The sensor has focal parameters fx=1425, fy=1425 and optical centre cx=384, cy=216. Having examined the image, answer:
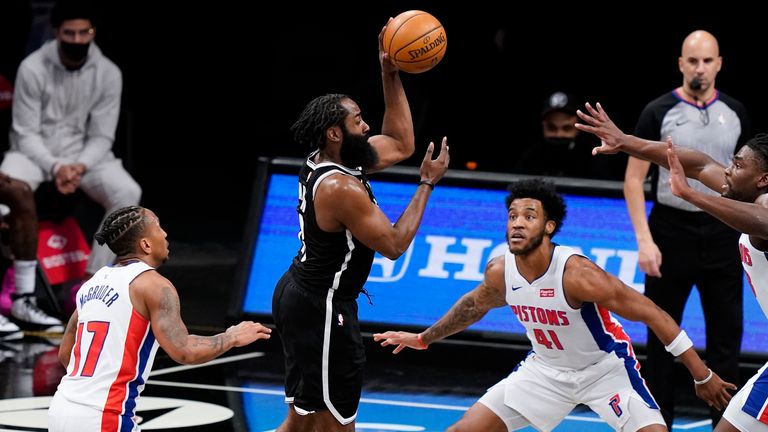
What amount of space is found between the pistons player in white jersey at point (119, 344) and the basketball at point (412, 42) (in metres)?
1.77

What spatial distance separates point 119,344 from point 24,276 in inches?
197

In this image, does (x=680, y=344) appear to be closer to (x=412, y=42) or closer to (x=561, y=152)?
(x=412, y=42)

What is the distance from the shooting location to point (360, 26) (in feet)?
47.5

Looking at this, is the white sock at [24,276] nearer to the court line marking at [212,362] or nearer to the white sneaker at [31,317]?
the white sneaker at [31,317]

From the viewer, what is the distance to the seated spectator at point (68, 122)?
34.5 feet

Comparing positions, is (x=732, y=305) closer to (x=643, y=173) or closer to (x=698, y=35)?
(x=643, y=173)

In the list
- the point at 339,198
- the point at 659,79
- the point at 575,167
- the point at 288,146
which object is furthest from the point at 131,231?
the point at 288,146

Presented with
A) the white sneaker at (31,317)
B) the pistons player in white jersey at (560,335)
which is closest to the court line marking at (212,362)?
the white sneaker at (31,317)

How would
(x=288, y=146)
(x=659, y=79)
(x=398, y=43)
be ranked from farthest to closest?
(x=288, y=146) < (x=659, y=79) < (x=398, y=43)

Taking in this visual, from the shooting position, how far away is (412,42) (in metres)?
6.74

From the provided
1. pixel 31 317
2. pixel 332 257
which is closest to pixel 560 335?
pixel 332 257

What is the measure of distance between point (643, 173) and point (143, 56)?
414 inches

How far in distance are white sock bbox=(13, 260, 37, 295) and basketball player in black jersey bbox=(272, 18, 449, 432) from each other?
436 centimetres

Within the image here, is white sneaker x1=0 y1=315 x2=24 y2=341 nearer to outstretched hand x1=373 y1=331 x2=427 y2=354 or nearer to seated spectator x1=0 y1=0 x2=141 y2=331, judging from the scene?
seated spectator x1=0 y1=0 x2=141 y2=331
